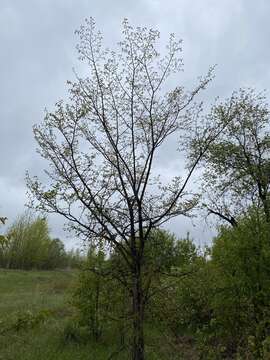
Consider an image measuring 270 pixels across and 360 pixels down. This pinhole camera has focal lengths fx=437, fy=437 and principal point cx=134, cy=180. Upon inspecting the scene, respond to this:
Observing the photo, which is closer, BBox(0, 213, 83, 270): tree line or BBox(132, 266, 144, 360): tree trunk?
BBox(132, 266, 144, 360): tree trunk

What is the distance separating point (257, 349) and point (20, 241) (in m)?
42.6

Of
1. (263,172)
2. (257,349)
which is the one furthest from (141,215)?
(263,172)

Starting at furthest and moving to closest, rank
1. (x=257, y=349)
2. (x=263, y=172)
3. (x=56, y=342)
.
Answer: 1. (x=263, y=172)
2. (x=56, y=342)
3. (x=257, y=349)

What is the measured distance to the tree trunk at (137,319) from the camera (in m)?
5.04

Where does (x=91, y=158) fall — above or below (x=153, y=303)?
above

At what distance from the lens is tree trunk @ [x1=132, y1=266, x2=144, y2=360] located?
504 centimetres

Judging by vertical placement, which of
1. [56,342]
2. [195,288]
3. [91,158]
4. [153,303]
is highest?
[91,158]

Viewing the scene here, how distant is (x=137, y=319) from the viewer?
5051 millimetres

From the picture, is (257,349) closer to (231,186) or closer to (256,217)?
(256,217)

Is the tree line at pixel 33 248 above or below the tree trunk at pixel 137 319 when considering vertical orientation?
above

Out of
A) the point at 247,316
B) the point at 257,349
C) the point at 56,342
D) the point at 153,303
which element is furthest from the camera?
the point at 56,342

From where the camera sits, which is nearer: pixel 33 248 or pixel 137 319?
pixel 137 319

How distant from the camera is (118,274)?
17.9 feet

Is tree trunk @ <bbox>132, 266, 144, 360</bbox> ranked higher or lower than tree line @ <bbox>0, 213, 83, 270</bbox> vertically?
lower
